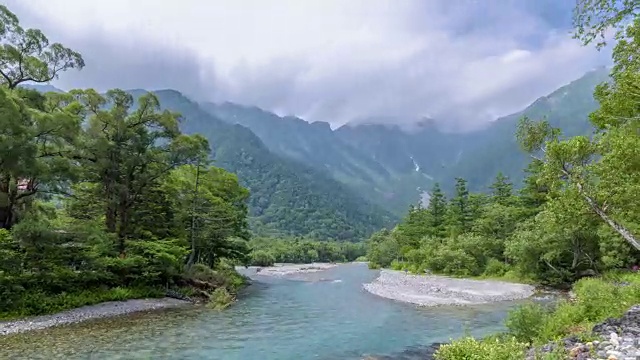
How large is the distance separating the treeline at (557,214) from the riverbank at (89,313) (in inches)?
907

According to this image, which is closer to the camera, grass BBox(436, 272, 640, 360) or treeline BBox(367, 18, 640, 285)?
grass BBox(436, 272, 640, 360)

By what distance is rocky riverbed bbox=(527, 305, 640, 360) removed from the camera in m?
8.73

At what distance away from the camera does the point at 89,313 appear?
2486 centimetres

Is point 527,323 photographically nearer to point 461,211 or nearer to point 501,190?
point 501,190

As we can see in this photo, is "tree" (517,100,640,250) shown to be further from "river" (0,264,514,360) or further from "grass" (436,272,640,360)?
"river" (0,264,514,360)

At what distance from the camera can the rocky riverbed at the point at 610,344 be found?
8730 mm

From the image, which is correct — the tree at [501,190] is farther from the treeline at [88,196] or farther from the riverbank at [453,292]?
the treeline at [88,196]

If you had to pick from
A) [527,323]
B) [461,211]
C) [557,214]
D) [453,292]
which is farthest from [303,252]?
[527,323]

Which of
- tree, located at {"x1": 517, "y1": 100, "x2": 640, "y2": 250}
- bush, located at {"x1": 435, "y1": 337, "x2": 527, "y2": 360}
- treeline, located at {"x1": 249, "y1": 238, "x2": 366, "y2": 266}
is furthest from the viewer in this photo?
treeline, located at {"x1": 249, "y1": 238, "x2": 366, "y2": 266}

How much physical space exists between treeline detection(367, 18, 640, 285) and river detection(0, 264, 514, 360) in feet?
20.8

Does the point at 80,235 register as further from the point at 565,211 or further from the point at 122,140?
the point at 565,211

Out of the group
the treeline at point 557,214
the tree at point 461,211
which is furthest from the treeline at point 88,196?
the tree at point 461,211

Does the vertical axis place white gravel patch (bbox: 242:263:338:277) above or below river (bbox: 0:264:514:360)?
above

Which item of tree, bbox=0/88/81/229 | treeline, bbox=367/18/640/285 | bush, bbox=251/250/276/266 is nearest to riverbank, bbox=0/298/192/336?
tree, bbox=0/88/81/229
